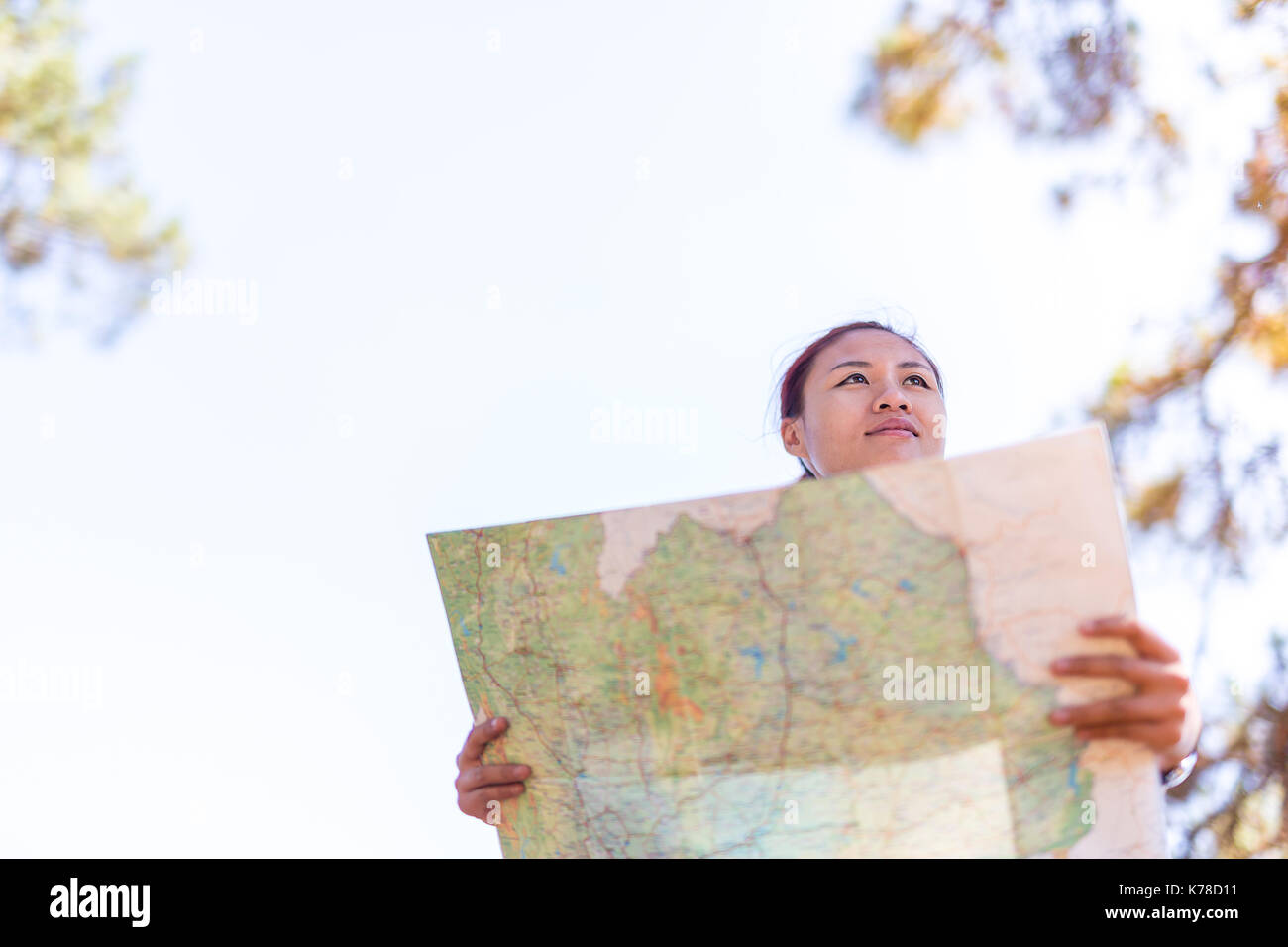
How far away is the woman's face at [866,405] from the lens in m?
1.93

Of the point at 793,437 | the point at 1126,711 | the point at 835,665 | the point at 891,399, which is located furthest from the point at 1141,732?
the point at 793,437

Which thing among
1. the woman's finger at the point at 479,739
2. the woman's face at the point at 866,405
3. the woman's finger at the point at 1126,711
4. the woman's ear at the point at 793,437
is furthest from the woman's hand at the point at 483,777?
the woman's ear at the point at 793,437

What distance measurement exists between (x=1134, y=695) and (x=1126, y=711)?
2 cm

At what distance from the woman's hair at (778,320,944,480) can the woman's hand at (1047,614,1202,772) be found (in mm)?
1056

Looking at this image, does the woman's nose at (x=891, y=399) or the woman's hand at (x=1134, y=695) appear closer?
the woman's hand at (x=1134, y=695)

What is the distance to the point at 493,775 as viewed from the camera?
4.61ft

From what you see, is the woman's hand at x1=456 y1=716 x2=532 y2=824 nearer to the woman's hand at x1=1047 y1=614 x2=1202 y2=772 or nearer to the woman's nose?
the woman's hand at x1=1047 y1=614 x2=1202 y2=772

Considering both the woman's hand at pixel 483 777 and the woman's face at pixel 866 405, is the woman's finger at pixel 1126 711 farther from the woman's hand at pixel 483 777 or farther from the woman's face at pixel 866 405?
the woman's face at pixel 866 405

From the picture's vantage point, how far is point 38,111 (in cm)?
475

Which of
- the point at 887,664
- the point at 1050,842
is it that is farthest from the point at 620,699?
the point at 1050,842

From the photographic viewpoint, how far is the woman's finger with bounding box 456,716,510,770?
1.41 meters

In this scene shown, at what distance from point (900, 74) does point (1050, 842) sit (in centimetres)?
480

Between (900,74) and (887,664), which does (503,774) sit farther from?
(900,74)

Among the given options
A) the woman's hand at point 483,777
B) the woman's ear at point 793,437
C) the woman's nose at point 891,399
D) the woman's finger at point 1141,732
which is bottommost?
the woman's finger at point 1141,732
